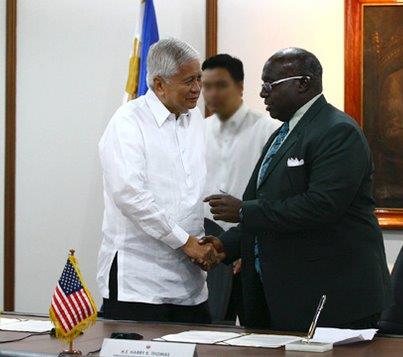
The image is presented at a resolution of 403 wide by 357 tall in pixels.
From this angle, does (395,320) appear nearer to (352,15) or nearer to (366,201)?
(366,201)

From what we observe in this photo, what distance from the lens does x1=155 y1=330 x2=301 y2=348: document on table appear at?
2971 millimetres

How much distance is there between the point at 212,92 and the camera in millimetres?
5242

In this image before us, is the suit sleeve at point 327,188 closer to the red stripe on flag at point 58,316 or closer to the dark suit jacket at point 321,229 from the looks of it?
the dark suit jacket at point 321,229

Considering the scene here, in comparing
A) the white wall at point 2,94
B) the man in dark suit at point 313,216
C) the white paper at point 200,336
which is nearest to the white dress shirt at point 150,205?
the man in dark suit at point 313,216

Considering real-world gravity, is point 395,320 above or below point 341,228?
below

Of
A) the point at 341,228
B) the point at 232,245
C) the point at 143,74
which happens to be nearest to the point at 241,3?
the point at 143,74

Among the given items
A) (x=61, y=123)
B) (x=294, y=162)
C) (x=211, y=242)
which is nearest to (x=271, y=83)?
(x=294, y=162)

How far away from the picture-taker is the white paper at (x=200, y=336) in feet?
9.91

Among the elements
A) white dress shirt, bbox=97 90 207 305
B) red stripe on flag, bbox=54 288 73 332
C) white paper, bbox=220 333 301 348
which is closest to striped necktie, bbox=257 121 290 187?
white dress shirt, bbox=97 90 207 305

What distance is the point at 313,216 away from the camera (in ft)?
11.4

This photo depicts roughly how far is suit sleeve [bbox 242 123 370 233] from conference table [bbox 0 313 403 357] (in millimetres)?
455

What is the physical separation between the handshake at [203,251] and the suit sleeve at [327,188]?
0.34 m

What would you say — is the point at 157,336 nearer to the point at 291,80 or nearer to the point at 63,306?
the point at 63,306

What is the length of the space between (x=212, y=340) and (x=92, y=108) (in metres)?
3.69
